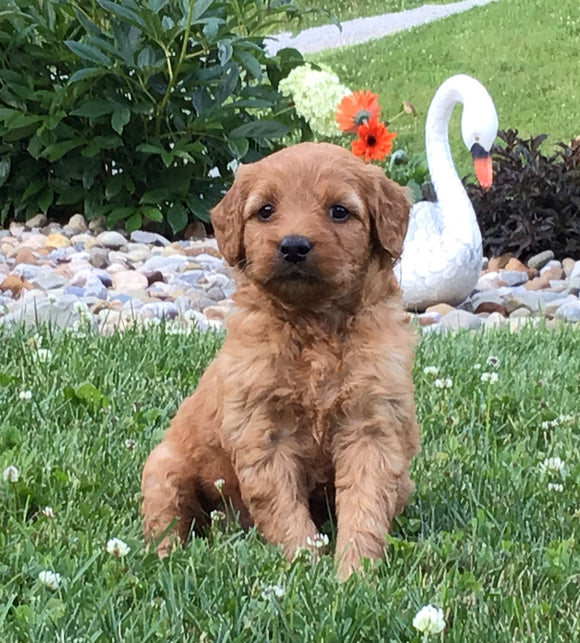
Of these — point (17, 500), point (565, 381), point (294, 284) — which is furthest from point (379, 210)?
point (565, 381)

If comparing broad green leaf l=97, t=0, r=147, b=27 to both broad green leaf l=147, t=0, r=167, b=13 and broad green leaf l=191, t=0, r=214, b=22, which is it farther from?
broad green leaf l=191, t=0, r=214, b=22

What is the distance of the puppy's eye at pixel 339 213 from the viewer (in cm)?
276

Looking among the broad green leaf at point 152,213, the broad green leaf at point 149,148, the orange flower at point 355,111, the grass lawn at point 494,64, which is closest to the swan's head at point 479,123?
the orange flower at point 355,111

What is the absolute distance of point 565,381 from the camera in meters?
4.54

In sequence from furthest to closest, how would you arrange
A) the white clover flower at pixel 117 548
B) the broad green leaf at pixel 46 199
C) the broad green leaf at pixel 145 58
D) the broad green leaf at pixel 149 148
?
the broad green leaf at pixel 46 199 → the broad green leaf at pixel 149 148 → the broad green leaf at pixel 145 58 → the white clover flower at pixel 117 548

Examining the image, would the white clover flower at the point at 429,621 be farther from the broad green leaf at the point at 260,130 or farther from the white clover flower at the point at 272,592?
the broad green leaf at the point at 260,130

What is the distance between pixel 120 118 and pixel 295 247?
4.89 metres

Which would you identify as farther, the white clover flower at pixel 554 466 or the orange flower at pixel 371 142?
the orange flower at pixel 371 142

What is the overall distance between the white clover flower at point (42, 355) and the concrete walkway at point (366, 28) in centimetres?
1134

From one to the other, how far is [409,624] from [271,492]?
1.77 feet

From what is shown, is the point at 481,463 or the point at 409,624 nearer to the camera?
the point at 409,624

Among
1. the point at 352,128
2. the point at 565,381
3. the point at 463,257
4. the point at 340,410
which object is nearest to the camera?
the point at 340,410

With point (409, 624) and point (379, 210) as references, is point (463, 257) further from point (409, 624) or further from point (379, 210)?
point (409, 624)

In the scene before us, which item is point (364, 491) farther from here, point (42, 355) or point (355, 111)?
point (355, 111)
